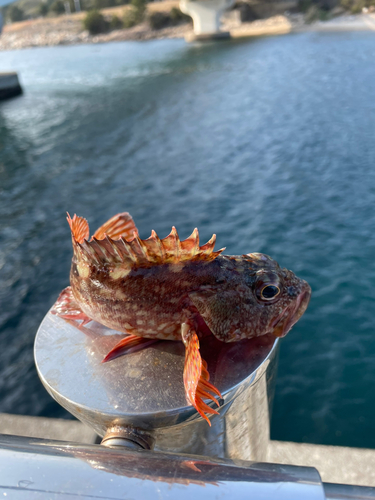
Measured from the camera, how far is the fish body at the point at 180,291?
5.82 feet

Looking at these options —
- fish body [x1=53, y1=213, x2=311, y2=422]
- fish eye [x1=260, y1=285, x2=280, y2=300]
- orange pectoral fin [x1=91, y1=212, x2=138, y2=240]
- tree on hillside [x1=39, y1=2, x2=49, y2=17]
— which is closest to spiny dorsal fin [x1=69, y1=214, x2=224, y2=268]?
fish body [x1=53, y1=213, x2=311, y2=422]

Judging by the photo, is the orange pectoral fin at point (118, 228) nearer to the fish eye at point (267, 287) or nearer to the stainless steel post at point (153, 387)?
the stainless steel post at point (153, 387)

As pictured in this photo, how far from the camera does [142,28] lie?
84500 millimetres

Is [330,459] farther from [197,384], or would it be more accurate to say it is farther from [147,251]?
[147,251]

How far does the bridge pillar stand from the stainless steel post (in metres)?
67.9

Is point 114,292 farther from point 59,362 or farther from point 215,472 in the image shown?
point 215,472

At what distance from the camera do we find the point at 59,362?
6.01ft

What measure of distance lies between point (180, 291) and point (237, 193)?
1144 centimetres

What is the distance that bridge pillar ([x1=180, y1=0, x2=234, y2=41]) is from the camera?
62.7 meters

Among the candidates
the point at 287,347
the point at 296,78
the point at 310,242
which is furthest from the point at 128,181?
the point at 296,78

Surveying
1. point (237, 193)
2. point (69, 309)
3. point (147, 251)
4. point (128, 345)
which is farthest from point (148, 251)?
point (237, 193)

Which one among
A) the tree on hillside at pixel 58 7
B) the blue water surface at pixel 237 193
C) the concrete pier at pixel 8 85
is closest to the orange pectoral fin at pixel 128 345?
the blue water surface at pixel 237 193

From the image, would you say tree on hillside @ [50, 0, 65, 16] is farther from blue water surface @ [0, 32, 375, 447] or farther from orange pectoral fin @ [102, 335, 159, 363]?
orange pectoral fin @ [102, 335, 159, 363]

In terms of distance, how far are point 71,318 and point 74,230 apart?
16.9 inches
